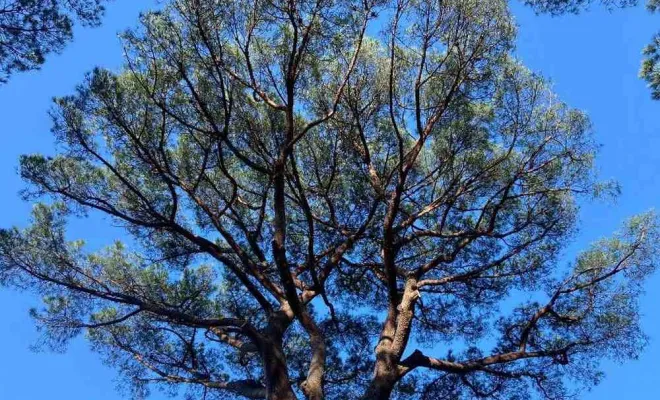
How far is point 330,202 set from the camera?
6863 mm

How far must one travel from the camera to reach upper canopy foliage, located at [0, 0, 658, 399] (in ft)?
19.7

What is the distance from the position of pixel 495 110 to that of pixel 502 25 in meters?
1.01

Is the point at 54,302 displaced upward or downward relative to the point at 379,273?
downward

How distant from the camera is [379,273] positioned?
23.0ft

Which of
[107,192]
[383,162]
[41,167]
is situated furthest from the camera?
[383,162]

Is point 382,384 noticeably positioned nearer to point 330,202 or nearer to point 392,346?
point 392,346

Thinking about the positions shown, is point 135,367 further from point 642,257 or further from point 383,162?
point 642,257

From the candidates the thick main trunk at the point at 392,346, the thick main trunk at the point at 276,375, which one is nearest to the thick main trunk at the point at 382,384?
the thick main trunk at the point at 392,346

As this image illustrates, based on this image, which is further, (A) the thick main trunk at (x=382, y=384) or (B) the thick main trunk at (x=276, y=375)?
(A) the thick main trunk at (x=382, y=384)

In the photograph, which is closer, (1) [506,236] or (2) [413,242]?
(1) [506,236]

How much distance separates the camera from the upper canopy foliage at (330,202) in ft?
19.7

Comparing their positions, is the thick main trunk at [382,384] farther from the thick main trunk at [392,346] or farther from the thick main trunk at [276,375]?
the thick main trunk at [276,375]

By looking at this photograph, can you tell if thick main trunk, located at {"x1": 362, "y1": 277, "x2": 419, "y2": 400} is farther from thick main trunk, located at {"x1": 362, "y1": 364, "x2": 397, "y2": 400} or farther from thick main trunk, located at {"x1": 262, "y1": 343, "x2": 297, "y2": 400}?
thick main trunk, located at {"x1": 262, "y1": 343, "x2": 297, "y2": 400}

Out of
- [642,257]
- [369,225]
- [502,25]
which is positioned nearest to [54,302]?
[369,225]
